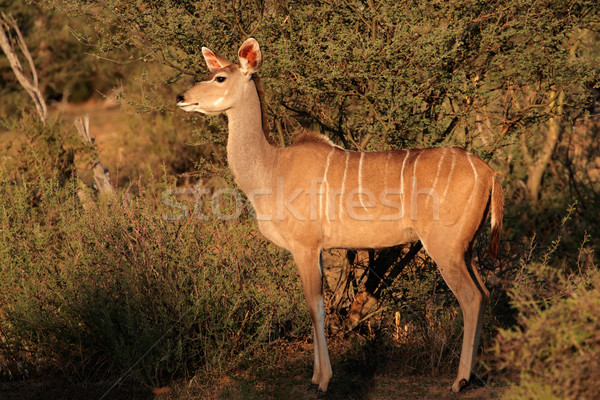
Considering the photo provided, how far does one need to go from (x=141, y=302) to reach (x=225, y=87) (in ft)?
5.22

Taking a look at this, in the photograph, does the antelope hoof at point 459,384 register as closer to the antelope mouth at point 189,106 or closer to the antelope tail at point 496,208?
the antelope tail at point 496,208

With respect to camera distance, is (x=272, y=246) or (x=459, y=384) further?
(x=272, y=246)

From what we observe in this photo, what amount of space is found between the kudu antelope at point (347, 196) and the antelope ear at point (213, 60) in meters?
0.03

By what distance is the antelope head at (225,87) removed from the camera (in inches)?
185

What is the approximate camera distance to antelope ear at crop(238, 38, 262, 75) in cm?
472

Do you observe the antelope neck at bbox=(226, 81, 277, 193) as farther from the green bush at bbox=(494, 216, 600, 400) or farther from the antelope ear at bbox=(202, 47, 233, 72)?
the green bush at bbox=(494, 216, 600, 400)

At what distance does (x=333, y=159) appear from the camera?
4676 mm

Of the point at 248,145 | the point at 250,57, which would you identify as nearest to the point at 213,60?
the point at 250,57

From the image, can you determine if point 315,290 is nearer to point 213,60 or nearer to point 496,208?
point 496,208

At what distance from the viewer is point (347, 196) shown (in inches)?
179

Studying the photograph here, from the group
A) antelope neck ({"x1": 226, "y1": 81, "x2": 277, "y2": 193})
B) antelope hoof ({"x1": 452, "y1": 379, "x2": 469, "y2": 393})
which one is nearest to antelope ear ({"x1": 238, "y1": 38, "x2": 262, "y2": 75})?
antelope neck ({"x1": 226, "y1": 81, "x2": 277, "y2": 193})

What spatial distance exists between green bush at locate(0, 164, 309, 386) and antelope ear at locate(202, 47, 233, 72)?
3.70 feet

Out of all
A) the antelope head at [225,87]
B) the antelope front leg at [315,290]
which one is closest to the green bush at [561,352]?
the antelope front leg at [315,290]

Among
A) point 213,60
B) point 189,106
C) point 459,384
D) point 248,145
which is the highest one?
point 213,60
